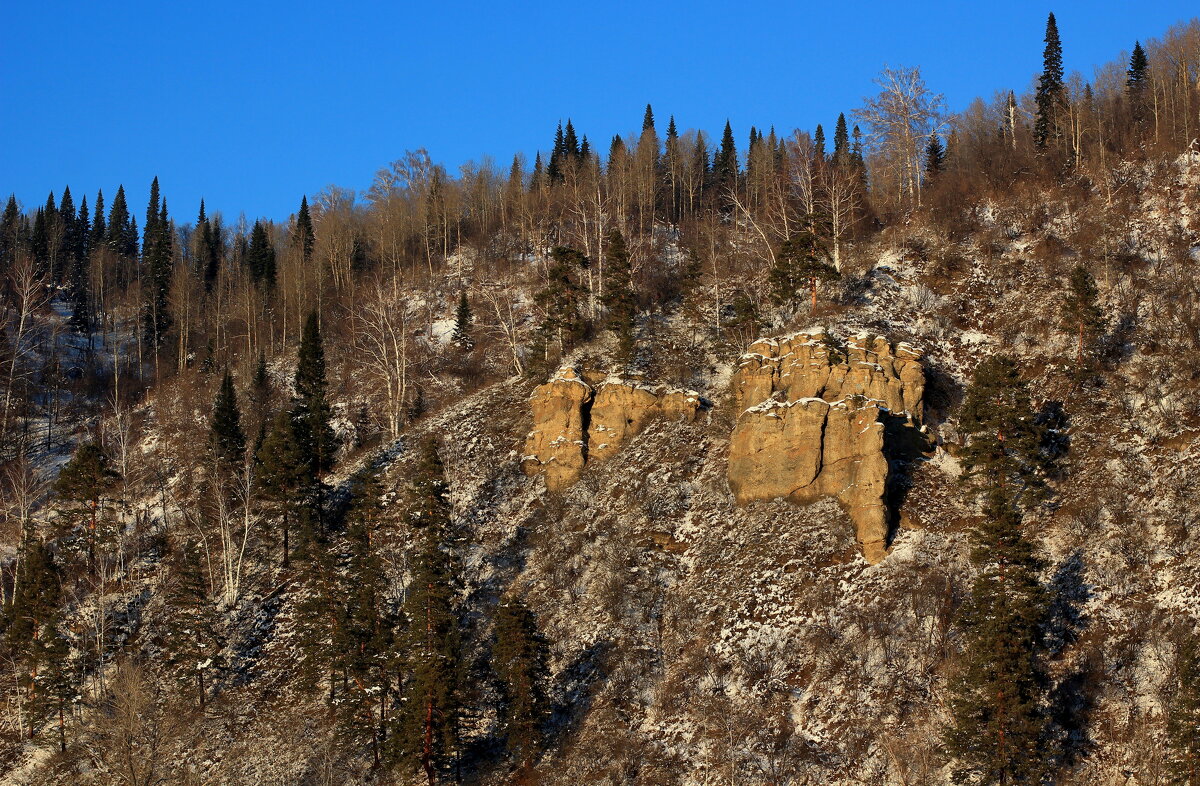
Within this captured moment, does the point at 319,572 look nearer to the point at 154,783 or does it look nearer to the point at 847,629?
the point at 154,783

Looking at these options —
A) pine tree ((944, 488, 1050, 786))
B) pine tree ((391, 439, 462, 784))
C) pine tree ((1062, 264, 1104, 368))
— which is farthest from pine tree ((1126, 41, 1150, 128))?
pine tree ((391, 439, 462, 784))

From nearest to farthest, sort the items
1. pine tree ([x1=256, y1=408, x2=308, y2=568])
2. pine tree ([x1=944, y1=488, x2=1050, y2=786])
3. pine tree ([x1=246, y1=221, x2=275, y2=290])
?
pine tree ([x1=944, y1=488, x2=1050, y2=786]), pine tree ([x1=256, y1=408, x2=308, y2=568]), pine tree ([x1=246, y1=221, x2=275, y2=290])

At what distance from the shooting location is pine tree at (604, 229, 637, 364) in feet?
181

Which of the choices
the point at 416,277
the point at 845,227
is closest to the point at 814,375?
the point at 845,227

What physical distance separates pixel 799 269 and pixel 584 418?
14.8 metres

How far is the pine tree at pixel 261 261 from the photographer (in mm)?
94250

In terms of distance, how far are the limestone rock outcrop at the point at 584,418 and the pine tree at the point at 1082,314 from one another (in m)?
18.9

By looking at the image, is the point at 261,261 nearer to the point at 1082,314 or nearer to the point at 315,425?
the point at 315,425

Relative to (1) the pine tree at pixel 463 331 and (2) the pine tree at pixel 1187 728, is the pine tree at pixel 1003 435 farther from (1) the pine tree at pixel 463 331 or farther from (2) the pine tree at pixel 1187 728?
(1) the pine tree at pixel 463 331

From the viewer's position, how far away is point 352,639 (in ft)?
125

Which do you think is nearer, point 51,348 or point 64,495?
point 64,495

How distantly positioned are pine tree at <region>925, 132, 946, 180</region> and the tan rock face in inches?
1400

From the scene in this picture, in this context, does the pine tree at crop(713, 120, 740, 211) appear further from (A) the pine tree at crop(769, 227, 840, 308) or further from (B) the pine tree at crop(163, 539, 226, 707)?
(B) the pine tree at crop(163, 539, 226, 707)

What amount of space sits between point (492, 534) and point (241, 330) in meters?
53.3
